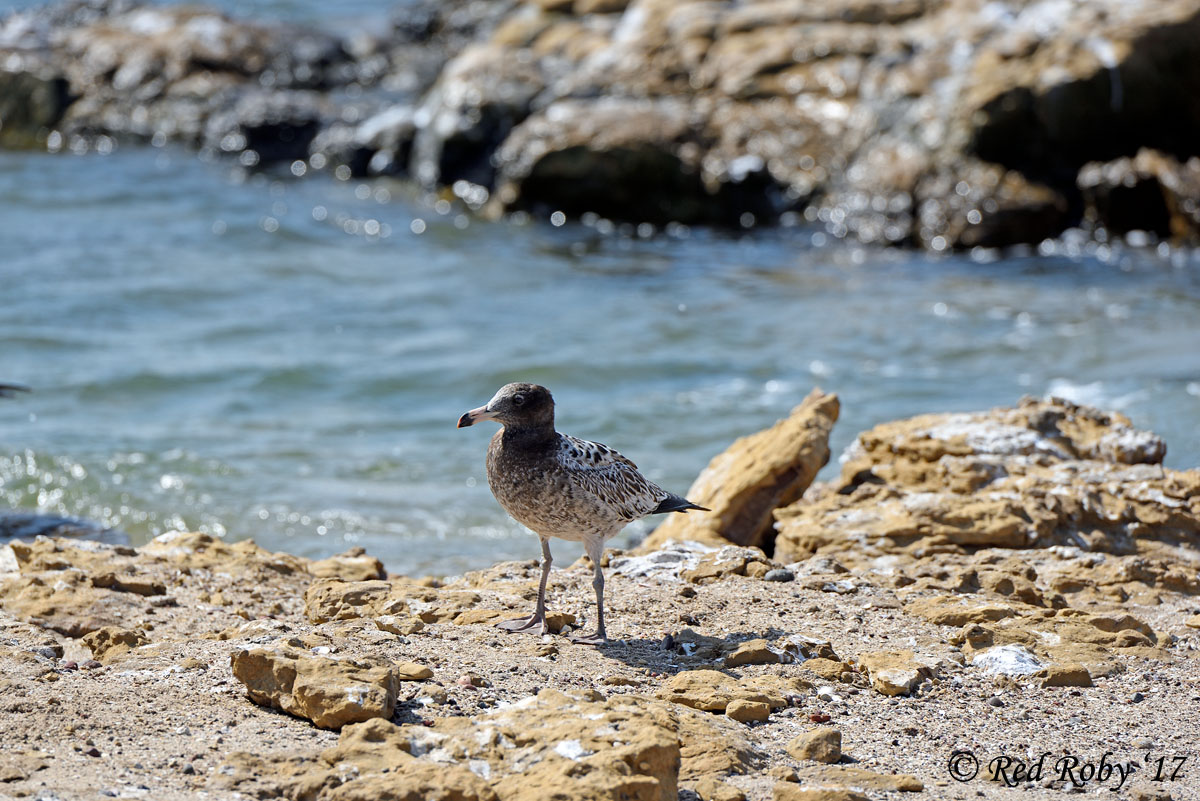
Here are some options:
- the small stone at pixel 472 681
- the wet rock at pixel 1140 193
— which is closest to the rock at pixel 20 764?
the small stone at pixel 472 681

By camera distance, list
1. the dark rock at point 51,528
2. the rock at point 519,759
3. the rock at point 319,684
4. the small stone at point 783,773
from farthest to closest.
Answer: the dark rock at point 51,528 → the rock at point 319,684 → the small stone at point 783,773 → the rock at point 519,759

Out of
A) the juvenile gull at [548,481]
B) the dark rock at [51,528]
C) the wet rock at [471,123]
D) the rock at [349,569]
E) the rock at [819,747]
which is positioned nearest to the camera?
the rock at [819,747]

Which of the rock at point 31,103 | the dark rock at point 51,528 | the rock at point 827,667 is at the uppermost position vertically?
the rock at point 31,103

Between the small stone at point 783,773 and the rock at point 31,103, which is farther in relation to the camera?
the rock at point 31,103

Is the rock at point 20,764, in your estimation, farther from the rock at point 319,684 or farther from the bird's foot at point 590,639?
the bird's foot at point 590,639

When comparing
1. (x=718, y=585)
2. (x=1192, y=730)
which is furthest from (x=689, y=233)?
(x=1192, y=730)

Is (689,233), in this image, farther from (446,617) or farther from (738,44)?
(446,617)

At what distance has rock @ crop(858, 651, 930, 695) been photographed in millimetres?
5465

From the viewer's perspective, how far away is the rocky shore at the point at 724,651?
171 inches

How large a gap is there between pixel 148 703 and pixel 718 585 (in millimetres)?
2960

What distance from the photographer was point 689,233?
19.3 meters

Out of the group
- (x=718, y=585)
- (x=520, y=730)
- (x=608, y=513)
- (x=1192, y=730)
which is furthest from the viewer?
(x=718, y=585)

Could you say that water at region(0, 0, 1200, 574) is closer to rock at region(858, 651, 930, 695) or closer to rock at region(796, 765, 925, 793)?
rock at region(858, 651, 930, 695)

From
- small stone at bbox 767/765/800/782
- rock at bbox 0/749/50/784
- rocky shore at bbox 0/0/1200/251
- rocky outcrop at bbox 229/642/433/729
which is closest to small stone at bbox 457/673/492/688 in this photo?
rocky outcrop at bbox 229/642/433/729
